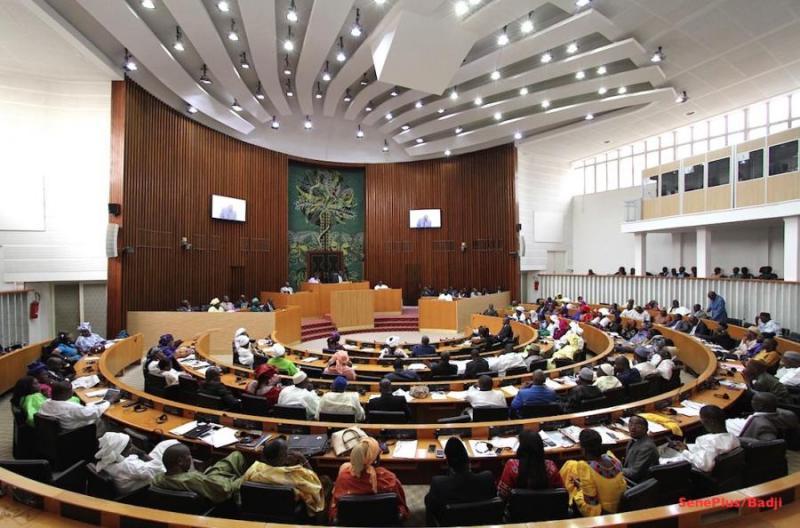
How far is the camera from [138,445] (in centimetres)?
367

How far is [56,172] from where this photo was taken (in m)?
9.16

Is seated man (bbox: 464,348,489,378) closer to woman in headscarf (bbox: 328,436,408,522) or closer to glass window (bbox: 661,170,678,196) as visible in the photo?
woman in headscarf (bbox: 328,436,408,522)

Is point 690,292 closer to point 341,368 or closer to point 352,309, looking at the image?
point 352,309

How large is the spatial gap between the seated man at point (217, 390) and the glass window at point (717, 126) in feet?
52.1

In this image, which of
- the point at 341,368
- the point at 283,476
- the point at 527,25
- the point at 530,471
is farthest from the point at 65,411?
the point at 527,25

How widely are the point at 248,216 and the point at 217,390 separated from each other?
34.8 feet

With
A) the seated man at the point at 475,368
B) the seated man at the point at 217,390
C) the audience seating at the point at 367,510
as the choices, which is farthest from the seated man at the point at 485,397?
the seated man at the point at 217,390

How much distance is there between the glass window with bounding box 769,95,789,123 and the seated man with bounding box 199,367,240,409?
15553 mm

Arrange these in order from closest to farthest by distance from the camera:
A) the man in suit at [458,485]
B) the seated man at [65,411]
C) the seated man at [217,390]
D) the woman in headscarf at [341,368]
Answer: the man in suit at [458,485] < the seated man at [65,411] < the seated man at [217,390] < the woman in headscarf at [341,368]

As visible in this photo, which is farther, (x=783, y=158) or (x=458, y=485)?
(x=783, y=158)

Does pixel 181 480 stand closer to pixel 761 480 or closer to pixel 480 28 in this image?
pixel 761 480

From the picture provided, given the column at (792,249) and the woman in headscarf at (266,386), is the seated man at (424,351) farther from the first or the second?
the column at (792,249)

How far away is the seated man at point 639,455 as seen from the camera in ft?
9.52

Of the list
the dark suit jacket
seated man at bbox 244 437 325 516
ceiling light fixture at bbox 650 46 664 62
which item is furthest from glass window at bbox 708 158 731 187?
seated man at bbox 244 437 325 516
